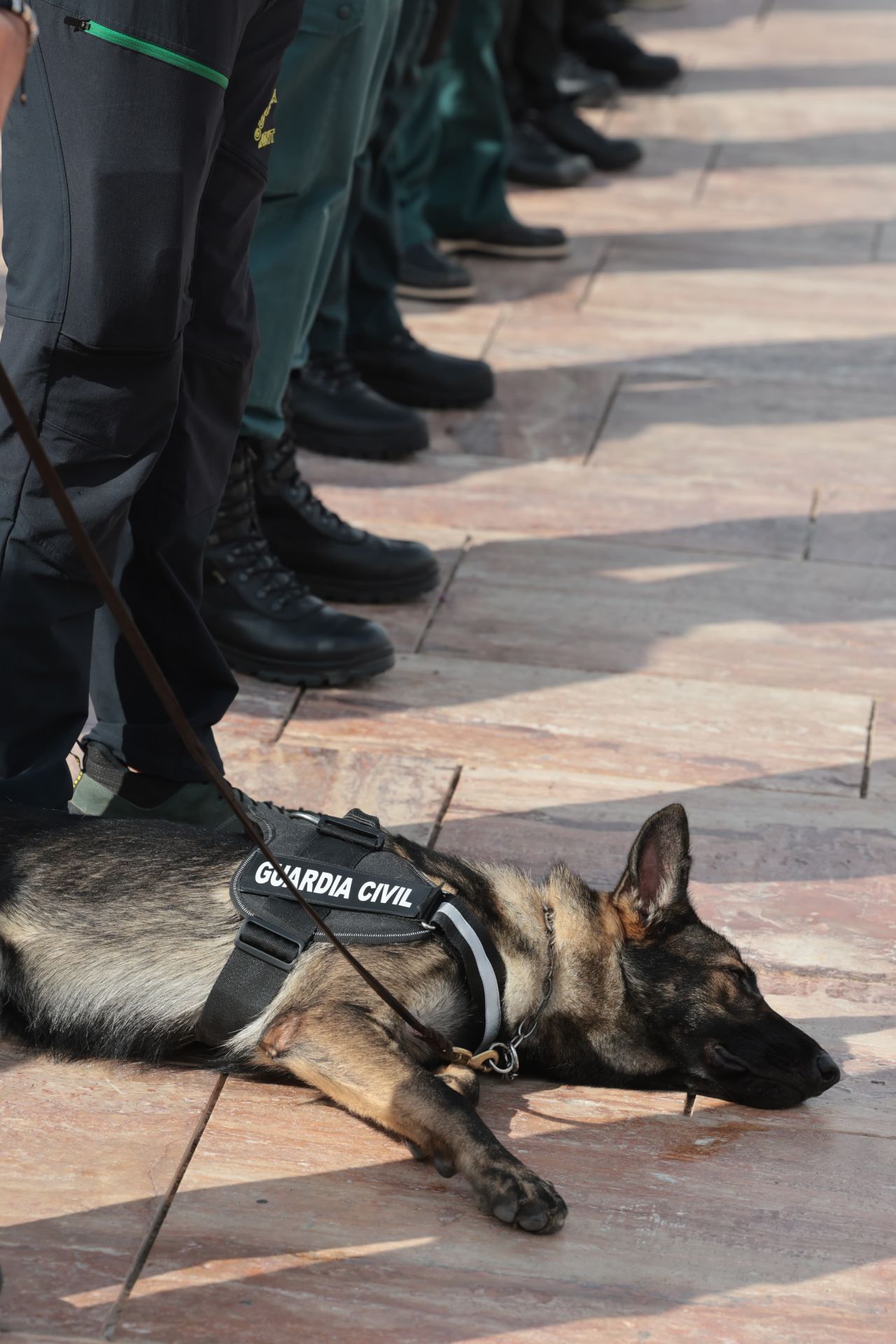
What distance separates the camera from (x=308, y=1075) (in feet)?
7.54

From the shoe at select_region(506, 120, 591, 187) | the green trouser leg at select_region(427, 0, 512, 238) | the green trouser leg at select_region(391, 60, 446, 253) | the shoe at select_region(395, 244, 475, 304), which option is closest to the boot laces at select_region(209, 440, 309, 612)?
the green trouser leg at select_region(391, 60, 446, 253)

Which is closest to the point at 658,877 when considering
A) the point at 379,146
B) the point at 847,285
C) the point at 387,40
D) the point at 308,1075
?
the point at 308,1075

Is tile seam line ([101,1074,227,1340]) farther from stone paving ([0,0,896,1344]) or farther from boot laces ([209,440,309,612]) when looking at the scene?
boot laces ([209,440,309,612])

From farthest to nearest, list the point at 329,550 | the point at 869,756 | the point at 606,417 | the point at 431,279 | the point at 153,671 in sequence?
Answer: the point at 431,279
the point at 606,417
the point at 329,550
the point at 869,756
the point at 153,671

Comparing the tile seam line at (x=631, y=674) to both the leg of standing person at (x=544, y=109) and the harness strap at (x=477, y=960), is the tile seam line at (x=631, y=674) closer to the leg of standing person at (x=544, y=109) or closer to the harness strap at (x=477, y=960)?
the harness strap at (x=477, y=960)

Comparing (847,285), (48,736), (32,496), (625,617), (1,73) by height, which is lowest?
(847,285)

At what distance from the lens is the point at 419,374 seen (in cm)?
496

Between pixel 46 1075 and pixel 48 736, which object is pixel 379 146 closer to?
pixel 48 736

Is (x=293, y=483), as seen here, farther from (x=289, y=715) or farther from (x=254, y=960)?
(x=254, y=960)

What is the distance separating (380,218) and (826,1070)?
3.12m

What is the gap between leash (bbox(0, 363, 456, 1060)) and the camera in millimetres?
1854

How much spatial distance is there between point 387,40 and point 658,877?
2.31 meters

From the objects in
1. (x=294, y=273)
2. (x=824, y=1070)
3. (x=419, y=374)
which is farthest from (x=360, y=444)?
(x=824, y=1070)


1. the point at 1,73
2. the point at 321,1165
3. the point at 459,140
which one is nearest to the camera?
the point at 1,73
